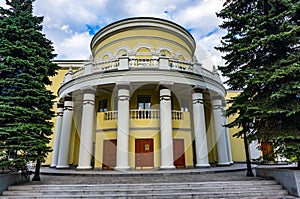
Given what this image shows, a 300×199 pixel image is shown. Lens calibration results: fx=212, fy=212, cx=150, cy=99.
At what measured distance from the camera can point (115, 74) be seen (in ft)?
44.2

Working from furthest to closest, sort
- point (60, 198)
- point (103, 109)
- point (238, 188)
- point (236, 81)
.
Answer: point (103, 109)
point (236, 81)
point (238, 188)
point (60, 198)

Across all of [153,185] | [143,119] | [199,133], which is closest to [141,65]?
[143,119]

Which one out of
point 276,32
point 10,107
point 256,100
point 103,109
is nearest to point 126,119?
point 103,109

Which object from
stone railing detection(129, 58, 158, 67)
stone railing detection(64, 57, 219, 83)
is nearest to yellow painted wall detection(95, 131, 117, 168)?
stone railing detection(64, 57, 219, 83)

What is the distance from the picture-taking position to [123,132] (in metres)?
12.7

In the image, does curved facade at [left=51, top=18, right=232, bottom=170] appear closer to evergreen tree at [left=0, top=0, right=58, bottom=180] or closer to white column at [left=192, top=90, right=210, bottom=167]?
white column at [left=192, top=90, right=210, bottom=167]

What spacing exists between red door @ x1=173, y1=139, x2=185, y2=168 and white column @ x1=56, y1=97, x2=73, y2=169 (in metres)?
7.74

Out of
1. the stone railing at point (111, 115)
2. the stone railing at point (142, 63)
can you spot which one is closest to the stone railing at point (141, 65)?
the stone railing at point (142, 63)

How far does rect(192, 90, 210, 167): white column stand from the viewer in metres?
13.4

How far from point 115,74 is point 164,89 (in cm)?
326

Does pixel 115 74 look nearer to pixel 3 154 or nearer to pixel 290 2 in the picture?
pixel 3 154

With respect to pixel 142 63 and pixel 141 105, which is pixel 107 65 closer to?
pixel 142 63

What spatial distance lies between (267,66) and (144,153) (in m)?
9.09

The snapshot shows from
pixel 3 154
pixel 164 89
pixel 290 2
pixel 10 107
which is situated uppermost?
pixel 290 2
